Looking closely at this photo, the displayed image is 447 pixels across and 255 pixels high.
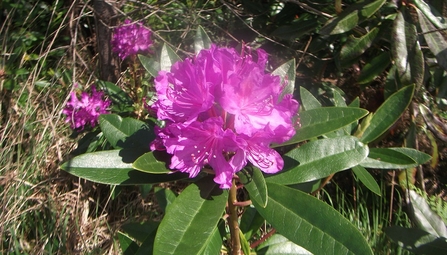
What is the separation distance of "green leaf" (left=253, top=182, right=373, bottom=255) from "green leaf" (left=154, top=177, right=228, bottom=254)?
0.37ft

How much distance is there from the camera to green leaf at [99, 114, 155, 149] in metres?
1.05

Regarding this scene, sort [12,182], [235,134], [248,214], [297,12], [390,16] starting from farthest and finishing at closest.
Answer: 1. [12,182]
2. [297,12]
3. [390,16]
4. [248,214]
5. [235,134]

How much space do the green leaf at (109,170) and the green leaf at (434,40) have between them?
3.03 feet

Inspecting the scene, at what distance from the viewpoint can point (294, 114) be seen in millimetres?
869

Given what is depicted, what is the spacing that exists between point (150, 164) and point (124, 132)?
0.23 m

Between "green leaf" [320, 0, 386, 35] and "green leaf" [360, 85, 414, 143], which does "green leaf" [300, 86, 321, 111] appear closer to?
"green leaf" [360, 85, 414, 143]

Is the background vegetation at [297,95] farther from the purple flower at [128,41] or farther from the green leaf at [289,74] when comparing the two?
the green leaf at [289,74]

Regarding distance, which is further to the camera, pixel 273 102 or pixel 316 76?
pixel 316 76

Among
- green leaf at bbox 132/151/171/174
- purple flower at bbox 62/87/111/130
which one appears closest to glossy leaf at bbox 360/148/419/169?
green leaf at bbox 132/151/171/174

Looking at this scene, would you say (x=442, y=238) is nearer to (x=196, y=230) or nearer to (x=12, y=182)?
(x=196, y=230)

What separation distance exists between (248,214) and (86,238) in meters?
0.88

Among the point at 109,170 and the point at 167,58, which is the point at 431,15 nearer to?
the point at 167,58

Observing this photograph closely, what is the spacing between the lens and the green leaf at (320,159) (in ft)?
3.02

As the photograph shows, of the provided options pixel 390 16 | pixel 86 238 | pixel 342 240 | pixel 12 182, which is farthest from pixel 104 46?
pixel 342 240
